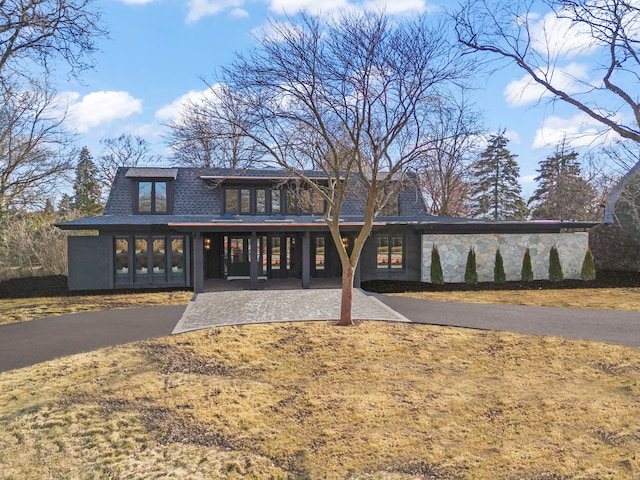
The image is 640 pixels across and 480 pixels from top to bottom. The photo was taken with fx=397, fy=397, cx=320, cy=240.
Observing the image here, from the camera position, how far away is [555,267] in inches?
695

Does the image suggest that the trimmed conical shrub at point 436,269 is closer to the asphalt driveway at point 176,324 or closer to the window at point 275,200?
the asphalt driveway at point 176,324

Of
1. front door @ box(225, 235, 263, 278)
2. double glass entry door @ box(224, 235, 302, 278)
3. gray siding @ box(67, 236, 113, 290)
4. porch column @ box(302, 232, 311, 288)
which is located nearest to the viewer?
porch column @ box(302, 232, 311, 288)

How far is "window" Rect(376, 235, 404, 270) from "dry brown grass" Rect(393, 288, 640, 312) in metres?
3.38

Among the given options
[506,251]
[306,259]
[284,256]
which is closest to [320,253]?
[284,256]

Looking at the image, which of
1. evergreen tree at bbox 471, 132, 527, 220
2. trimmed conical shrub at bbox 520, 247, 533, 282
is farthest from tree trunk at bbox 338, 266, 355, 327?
evergreen tree at bbox 471, 132, 527, 220

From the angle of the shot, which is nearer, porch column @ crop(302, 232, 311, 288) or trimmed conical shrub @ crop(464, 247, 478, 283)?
porch column @ crop(302, 232, 311, 288)

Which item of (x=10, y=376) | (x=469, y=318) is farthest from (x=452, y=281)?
(x=10, y=376)

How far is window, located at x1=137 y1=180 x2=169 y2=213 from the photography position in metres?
18.7

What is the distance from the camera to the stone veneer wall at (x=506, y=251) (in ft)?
58.0

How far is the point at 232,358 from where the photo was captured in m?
7.43

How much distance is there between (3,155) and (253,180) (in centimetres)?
1348

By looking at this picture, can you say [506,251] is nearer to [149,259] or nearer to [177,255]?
[177,255]

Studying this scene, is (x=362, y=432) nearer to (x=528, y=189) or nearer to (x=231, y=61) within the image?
(x=231, y=61)

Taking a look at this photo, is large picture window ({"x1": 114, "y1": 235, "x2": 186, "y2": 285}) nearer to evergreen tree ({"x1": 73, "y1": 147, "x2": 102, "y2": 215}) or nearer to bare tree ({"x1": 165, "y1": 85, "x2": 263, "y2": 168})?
bare tree ({"x1": 165, "y1": 85, "x2": 263, "y2": 168})
